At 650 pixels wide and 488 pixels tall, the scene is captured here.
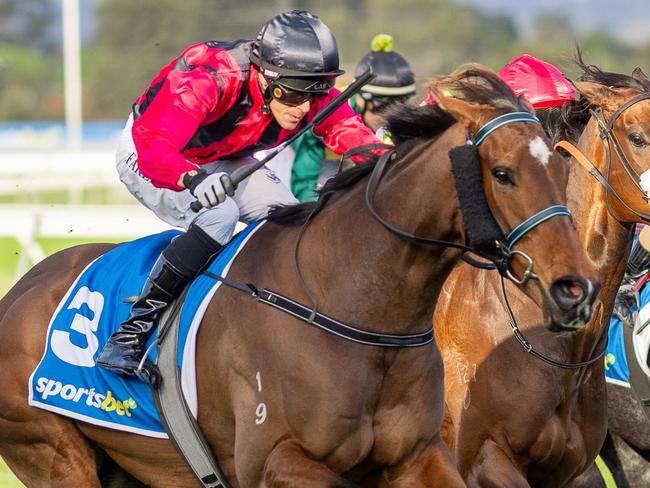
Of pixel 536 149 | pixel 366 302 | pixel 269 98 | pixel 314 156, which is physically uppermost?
pixel 536 149

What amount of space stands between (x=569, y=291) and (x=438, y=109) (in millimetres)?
771

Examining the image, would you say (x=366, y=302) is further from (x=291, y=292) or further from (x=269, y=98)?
(x=269, y=98)

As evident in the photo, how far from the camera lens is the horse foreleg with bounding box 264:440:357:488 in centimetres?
355

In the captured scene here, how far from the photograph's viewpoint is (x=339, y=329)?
371cm

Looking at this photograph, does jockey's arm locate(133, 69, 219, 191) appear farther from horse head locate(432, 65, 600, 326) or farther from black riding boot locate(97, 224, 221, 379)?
horse head locate(432, 65, 600, 326)

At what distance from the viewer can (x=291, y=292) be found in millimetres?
3867

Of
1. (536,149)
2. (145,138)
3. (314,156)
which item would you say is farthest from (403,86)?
(536,149)

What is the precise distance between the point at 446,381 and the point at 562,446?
53 cm

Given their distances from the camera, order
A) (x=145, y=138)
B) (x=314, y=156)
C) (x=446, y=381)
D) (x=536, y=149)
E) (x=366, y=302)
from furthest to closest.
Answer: (x=314, y=156), (x=446, y=381), (x=145, y=138), (x=366, y=302), (x=536, y=149)

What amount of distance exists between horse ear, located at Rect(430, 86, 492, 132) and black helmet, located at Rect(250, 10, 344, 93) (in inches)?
26.9

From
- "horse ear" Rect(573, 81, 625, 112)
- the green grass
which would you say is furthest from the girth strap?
the green grass

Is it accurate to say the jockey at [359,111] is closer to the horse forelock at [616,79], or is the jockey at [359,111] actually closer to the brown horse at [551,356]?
the horse forelock at [616,79]

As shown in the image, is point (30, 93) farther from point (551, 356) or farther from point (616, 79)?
point (551, 356)

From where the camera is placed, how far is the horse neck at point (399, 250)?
3580 millimetres
